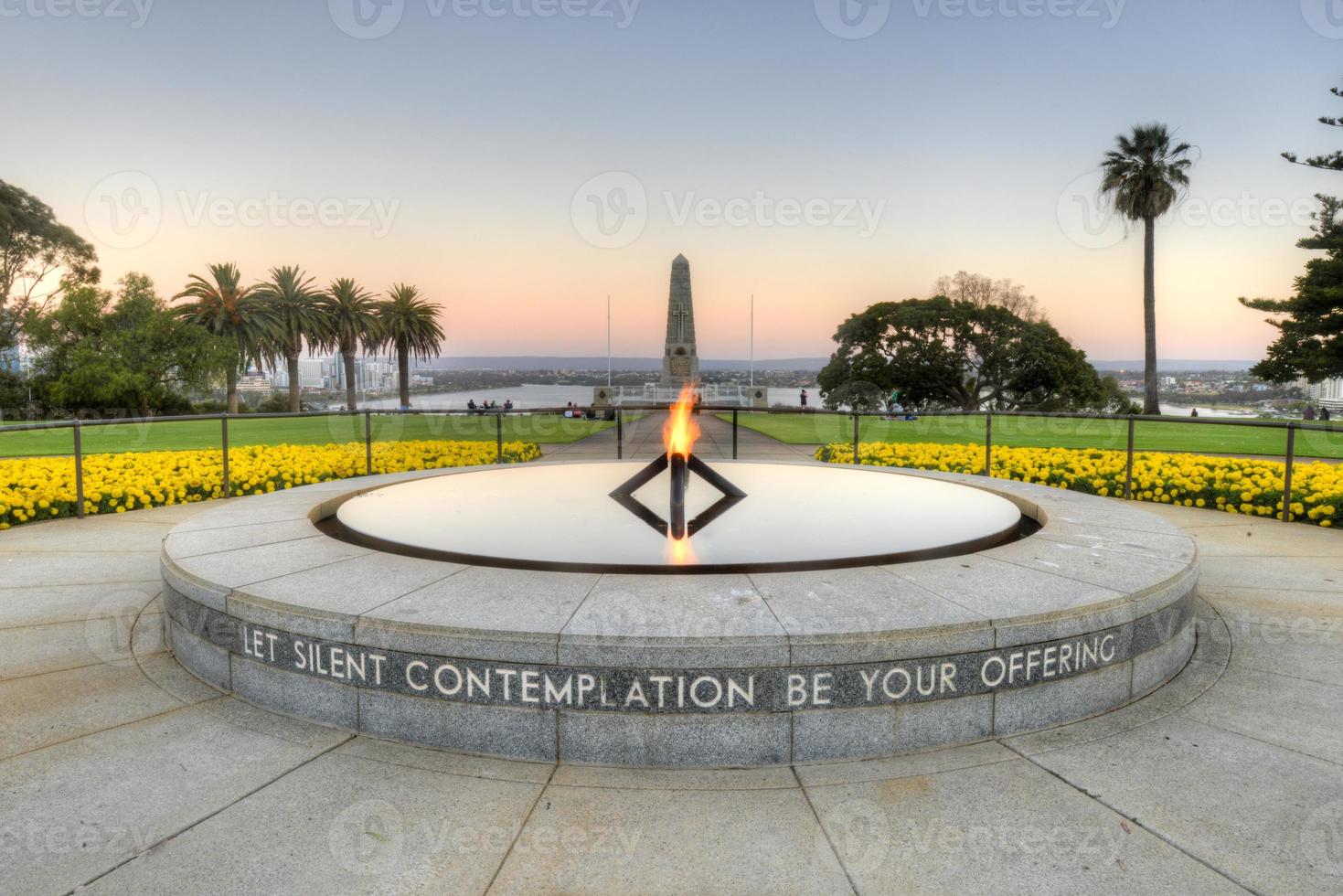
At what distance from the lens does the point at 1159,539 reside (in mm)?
5125

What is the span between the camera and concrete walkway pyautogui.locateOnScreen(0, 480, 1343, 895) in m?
2.48

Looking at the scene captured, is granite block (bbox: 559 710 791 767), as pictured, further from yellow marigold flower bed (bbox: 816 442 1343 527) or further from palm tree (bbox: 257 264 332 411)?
palm tree (bbox: 257 264 332 411)

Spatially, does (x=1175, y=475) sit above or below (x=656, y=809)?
above

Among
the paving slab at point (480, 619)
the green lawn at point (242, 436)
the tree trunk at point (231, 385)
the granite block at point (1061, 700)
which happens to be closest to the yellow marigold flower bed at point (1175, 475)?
the granite block at point (1061, 700)

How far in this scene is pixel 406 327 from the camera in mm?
61625

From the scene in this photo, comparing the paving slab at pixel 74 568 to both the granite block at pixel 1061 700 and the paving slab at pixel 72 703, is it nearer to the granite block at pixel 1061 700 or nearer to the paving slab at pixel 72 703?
the paving slab at pixel 72 703

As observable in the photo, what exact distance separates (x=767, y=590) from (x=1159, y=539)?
10.3ft

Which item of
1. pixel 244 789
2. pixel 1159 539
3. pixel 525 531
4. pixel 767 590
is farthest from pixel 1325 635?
pixel 244 789

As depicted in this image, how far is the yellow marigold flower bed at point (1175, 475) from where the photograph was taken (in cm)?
905

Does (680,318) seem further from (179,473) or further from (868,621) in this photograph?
(868,621)

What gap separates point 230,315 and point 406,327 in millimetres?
12723

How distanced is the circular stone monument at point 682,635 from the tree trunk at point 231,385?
2335 inches

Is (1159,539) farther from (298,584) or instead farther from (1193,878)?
(298,584)

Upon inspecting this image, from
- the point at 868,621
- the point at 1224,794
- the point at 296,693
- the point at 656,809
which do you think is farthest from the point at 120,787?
the point at 1224,794
